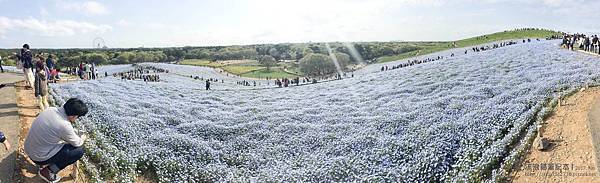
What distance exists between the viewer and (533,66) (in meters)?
28.1

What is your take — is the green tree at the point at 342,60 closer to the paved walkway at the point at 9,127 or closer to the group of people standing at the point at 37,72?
the group of people standing at the point at 37,72

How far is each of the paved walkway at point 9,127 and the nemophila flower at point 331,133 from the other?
1948 millimetres

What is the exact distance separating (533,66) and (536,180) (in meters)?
19.0

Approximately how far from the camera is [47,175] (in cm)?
952

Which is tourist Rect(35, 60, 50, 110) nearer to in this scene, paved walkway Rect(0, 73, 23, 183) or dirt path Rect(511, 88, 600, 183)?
paved walkway Rect(0, 73, 23, 183)

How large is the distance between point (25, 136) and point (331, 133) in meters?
10.2

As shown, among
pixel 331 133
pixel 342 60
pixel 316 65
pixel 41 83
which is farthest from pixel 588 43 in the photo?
pixel 342 60

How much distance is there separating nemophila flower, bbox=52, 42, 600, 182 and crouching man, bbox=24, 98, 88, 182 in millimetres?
2850

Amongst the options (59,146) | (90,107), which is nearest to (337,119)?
(90,107)

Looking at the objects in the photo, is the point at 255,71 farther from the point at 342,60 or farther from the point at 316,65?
the point at 342,60

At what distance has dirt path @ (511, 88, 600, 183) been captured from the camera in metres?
11.6

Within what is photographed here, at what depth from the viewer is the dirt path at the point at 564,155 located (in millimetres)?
11641

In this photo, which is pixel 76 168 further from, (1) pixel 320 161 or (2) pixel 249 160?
(1) pixel 320 161

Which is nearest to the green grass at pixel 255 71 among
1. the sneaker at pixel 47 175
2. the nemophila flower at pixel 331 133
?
the nemophila flower at pixel 331 133
